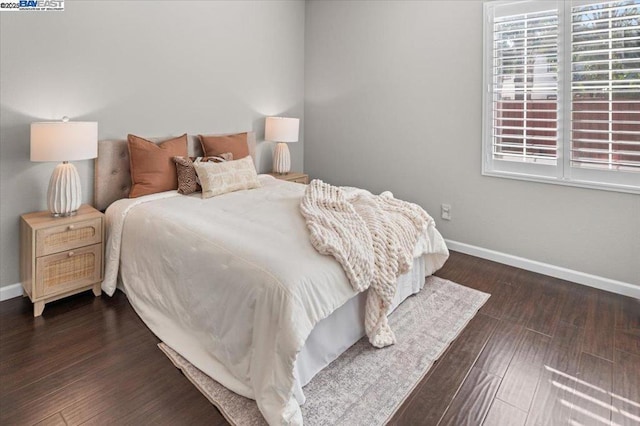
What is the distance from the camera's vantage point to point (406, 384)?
184cm

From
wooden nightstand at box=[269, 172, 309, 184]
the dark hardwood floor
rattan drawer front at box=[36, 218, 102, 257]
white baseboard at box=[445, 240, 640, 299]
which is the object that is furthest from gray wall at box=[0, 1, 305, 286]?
white baseboard at box=[445, 240, 640, 299]

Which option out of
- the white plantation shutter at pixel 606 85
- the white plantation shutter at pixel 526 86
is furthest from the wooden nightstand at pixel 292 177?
the white plantation shutter at pixel 606 85

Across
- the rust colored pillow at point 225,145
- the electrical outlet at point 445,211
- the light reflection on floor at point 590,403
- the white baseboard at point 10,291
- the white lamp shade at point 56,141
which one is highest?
the rust colored pillow at point 225,145

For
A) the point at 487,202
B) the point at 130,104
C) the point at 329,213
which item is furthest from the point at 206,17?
the point at 487,202

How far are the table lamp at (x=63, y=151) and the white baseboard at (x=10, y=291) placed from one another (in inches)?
26.2

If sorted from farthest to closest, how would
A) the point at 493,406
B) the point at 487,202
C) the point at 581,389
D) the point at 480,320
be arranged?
the point at 487,202 → the point at 480,320 → the point at 581,389 → the point at 493,406

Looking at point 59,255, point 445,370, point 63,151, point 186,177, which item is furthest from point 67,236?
point 445,370

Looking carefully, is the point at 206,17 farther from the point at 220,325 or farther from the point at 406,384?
the point at 406,384

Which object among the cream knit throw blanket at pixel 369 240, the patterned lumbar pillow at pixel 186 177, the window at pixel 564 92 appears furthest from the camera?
the patterned lumbar pillow at pixel 186 177

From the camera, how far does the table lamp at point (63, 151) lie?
2.39 meters

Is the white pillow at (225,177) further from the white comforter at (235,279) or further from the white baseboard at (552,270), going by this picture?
the white baseboard at (552,270)

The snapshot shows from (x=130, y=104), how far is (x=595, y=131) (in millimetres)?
3702

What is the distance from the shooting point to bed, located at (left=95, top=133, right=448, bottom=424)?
1.60 m

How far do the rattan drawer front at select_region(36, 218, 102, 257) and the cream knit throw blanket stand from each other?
1.51 metres
